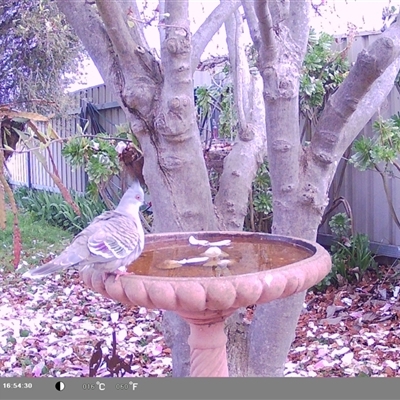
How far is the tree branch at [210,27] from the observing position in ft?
7.28

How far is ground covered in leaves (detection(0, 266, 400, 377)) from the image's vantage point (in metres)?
2.48

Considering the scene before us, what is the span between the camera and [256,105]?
2396 millimetres

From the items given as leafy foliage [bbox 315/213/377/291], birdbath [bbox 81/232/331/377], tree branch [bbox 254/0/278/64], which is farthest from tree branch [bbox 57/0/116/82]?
leafy foliage [bbox 315/213/377/291]

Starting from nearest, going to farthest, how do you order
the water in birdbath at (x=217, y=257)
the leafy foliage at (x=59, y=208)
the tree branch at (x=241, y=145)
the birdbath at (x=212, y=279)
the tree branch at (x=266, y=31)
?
1. the birdbath at (x=212, y=279)
2. the water in birdbath at (x=217, y=257)
3. the tree branch at (x=266, y=31)
4. the tree branch at (x=241, y=145)
5. the leafy foliage at (x=59, y=208)

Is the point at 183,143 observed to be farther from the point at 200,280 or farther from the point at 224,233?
the point at 200,280

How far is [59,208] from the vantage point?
19.6 ft

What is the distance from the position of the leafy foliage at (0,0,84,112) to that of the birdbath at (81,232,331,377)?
3933 millimetres

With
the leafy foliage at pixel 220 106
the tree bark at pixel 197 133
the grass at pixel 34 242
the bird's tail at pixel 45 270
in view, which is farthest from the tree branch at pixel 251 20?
the grass at pixel 34 242

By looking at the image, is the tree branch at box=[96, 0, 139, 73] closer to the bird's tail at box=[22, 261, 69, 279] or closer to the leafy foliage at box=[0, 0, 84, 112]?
the bird's tail at box=[22, 261, 69, 279]

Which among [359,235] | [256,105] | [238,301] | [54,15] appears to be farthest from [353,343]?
[54,15]

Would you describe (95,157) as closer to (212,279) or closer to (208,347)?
(208,347)

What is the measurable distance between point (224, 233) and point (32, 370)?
1363 mm

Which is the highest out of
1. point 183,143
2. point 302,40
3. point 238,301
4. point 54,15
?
point 54,15

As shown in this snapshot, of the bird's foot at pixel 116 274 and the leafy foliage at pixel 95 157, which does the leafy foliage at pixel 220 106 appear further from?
the bird's foot at pixel 116 274
